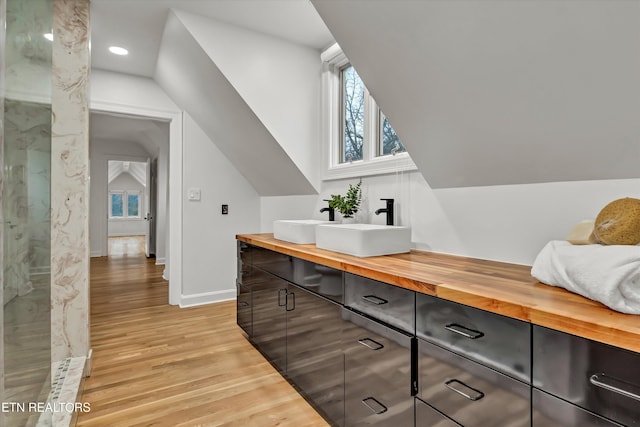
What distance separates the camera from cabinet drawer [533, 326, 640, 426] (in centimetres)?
69

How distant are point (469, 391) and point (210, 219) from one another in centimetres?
308

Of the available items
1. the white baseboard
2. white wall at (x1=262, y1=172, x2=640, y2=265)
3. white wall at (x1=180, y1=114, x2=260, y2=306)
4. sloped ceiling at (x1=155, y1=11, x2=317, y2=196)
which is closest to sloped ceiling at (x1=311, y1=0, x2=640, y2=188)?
white wall at (x1=262, y1=172, x2=640, y2=265)

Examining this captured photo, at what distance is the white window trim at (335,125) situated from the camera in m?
2.45

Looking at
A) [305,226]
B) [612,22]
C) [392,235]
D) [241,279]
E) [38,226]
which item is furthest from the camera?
[241,279]

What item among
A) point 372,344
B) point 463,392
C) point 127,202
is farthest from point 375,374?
point 127,202

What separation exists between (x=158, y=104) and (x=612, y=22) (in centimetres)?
347

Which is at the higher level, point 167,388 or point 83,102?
point 83,102

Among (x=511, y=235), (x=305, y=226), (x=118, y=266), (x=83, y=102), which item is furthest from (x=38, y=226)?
(x=118, y=266)

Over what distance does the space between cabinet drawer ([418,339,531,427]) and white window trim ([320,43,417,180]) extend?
4.77 ft

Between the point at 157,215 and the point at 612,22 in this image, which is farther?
the point at 157,215

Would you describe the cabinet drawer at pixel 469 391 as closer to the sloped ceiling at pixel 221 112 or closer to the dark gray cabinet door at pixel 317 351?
the dark gray cabinet door at pixel 317 351

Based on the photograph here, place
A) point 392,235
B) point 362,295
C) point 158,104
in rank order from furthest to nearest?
point 158,104, point 392,235, point 362,295

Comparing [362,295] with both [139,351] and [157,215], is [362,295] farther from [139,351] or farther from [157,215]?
[157,215]

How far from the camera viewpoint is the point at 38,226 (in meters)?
1.52
